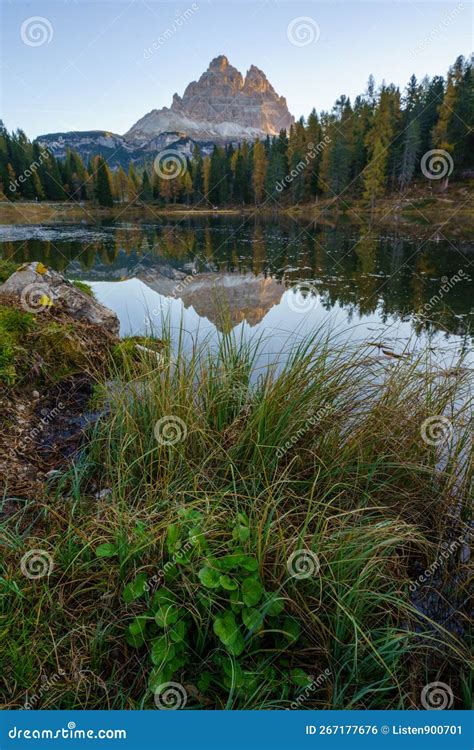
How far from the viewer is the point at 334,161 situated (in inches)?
1556

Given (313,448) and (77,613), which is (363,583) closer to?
(313,448)

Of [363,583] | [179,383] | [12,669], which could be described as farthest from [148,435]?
[363,583]

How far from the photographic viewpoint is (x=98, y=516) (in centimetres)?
184

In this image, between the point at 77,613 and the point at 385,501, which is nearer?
the point at 77,613

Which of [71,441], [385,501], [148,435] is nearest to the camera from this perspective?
[385,501]

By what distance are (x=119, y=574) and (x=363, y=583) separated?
3.28 ft
